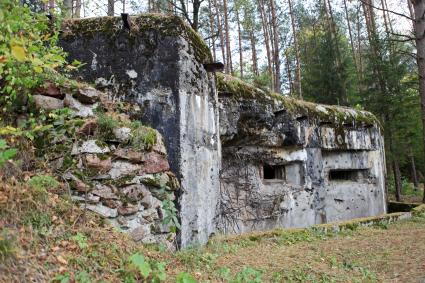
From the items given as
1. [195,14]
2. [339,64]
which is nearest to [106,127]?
[195,14]

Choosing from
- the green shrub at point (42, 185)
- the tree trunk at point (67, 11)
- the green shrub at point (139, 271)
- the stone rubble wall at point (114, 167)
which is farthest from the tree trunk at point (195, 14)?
the green shrub at point (139, 271)

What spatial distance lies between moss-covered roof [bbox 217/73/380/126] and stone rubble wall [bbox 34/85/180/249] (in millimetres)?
3313

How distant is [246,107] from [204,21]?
29.1ft

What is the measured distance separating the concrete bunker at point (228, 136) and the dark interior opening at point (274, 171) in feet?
0.08

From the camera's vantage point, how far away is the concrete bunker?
5078mm

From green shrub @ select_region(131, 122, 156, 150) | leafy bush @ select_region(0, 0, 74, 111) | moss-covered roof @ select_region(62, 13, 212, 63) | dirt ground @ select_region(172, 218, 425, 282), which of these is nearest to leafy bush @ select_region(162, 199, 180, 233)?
dirt ground @ select_region(172, 218, 425, 282)

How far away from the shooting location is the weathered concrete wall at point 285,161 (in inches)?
310

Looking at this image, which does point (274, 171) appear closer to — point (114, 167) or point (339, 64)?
point (114, 167)

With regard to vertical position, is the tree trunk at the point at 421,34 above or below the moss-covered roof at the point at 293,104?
above

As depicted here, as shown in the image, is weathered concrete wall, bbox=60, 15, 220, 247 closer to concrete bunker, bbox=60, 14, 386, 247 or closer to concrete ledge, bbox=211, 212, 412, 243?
concrete bunker, bbox=60, 14, 386, 247

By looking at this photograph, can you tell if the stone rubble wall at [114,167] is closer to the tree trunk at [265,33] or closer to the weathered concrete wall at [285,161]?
the weathered concrete wall at [285,161]

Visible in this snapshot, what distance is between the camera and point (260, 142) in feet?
27.2

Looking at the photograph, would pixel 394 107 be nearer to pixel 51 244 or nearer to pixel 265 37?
pixel 265 37

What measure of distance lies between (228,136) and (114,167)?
3855mm
